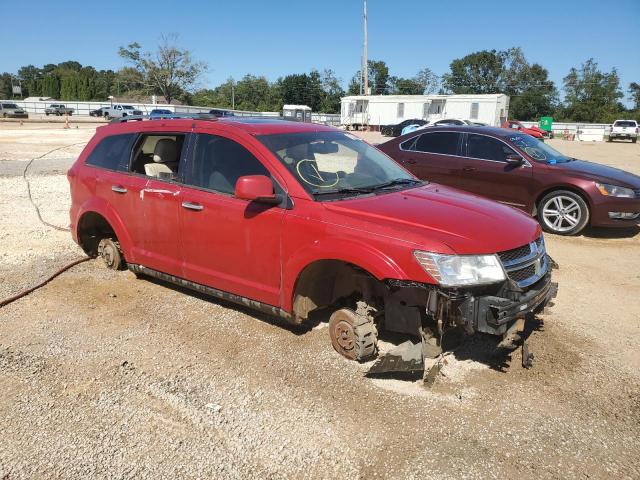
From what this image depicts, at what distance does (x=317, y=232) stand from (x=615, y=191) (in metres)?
6.02

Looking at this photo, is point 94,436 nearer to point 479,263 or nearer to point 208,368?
point 208,368

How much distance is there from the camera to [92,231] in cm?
596

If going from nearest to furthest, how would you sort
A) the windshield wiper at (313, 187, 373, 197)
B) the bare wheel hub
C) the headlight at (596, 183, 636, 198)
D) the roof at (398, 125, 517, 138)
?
1. the bare wheel hub
2. the windshield wiper at (313, 187, 373, 197)
3. the headlight at (596, 183, 636, 198)
4. the roof at (398, 125, 517, 138)

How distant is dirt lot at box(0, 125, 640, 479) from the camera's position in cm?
274

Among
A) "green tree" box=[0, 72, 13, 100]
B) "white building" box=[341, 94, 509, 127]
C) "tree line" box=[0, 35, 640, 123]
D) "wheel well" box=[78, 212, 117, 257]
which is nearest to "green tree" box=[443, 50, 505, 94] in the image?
"tree line" box=[0, 35, 640, 123]

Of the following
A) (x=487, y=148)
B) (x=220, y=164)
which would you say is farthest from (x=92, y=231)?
(x=487, y=148)

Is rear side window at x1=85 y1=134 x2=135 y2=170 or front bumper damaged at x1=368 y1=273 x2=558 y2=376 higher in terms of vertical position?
rear side window at x1=85 y1=134 x2=135 y2=170

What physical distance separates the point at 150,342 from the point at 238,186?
1.54 m

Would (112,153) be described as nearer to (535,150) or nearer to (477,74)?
(535,150)

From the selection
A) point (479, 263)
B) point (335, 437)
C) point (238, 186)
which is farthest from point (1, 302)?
point (479, 263)

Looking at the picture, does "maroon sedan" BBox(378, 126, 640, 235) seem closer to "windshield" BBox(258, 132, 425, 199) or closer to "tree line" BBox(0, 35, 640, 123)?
"windshield" BBox(258, 132, 425, 199)

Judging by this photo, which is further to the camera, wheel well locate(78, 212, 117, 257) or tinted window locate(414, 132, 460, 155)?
tinted window locate(414, 132, 460, 155)

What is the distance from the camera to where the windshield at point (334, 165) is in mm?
3965

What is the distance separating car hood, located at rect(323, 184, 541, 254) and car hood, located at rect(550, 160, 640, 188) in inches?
180
